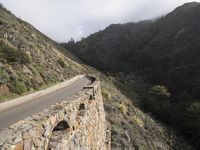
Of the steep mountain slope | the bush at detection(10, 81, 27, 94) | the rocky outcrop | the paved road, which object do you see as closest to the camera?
the rocky outcrop

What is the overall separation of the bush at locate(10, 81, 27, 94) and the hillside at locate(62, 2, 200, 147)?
111 ft

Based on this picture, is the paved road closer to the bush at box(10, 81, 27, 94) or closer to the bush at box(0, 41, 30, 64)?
the bush at box(10, 81, 27, 94)

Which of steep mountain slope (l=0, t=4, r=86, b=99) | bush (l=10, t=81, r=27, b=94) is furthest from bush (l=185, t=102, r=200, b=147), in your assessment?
bush (l=10, t=81, r=27, b=94)

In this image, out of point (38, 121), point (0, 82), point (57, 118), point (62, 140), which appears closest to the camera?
point (38, 121)

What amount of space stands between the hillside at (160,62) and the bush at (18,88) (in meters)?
33.7

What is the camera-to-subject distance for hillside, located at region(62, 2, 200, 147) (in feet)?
227

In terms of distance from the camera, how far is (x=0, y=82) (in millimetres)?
33406

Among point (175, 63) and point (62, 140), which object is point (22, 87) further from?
point (175, 63)

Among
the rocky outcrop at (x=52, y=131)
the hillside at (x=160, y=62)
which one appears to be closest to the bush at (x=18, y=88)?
the rocky outcrop at (x=52, y=131)

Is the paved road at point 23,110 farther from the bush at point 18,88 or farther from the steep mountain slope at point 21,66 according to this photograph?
the bush at point 18,88

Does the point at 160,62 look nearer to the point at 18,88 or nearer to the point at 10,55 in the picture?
the point at 10,55

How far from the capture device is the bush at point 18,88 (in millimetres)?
35125

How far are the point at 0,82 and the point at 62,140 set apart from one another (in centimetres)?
2537

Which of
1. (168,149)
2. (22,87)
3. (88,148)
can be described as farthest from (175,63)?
(88,148)
